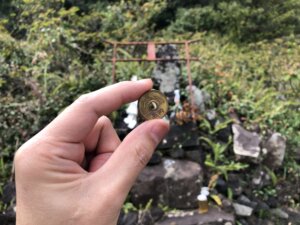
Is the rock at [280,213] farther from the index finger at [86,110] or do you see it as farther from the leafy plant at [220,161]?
the index finger at [86,110]

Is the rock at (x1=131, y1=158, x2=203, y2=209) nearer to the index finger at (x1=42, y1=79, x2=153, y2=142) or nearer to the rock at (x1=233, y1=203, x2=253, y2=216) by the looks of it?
the rock at (x1=233, y1=203, x2=253, y2=216)

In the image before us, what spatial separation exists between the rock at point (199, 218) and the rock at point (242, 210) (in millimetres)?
212

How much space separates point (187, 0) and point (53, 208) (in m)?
7.23

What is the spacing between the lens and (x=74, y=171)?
1007mm

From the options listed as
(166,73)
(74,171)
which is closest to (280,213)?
(166,73)

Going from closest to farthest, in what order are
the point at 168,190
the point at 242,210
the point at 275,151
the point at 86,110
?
the point at 86,110 < the point at 168,190 < the point at 242,210 < the point at 275,151

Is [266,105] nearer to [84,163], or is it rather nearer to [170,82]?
[170,82]

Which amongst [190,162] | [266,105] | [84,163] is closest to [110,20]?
[266,105]

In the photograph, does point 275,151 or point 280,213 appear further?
point 275,151

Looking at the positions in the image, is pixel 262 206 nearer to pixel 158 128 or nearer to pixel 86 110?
pixel 158 128

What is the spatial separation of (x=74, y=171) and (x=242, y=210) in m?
2.38

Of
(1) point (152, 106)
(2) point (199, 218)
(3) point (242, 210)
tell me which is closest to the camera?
(1) point (152, 106)

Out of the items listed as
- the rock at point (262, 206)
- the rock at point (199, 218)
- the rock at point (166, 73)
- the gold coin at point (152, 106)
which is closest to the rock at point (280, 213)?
the rock at point (262, 206)

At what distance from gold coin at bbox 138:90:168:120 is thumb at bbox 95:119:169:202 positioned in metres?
0.09
